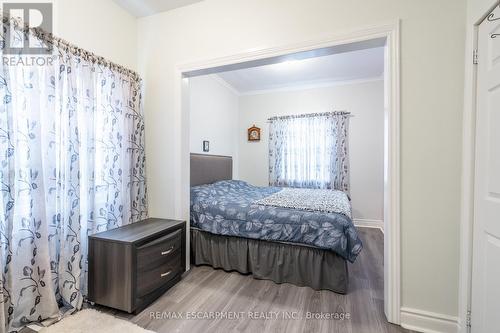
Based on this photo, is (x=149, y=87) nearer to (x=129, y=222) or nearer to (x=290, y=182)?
(x=129, y=222)

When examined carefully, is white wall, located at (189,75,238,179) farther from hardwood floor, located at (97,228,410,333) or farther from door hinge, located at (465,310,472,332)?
door hinge, located at (465,310,472,332)

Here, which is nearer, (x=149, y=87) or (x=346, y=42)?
(x=346, y=42)

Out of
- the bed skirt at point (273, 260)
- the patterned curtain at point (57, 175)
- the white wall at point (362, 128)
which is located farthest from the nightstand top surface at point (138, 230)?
the white wall at point (362, 128)

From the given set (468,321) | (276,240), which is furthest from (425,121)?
(276,240)

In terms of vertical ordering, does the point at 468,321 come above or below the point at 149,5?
below

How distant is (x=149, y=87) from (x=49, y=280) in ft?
6.38

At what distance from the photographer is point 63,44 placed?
5.71ft

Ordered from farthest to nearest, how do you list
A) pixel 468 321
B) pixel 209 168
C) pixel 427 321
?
1. pixel 209 168
2. pixel 427 321
3. pixel 468 321

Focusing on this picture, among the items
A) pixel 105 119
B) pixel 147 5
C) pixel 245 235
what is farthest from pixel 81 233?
pixel 147 5

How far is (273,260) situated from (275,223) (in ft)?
1.30

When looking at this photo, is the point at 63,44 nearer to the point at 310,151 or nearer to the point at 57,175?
the point at 57,175

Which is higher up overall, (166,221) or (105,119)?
(105,119)

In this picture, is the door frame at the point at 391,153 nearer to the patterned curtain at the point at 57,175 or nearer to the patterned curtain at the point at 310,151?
the patterned curtain at the point at 57,175

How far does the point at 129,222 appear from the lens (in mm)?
2256
